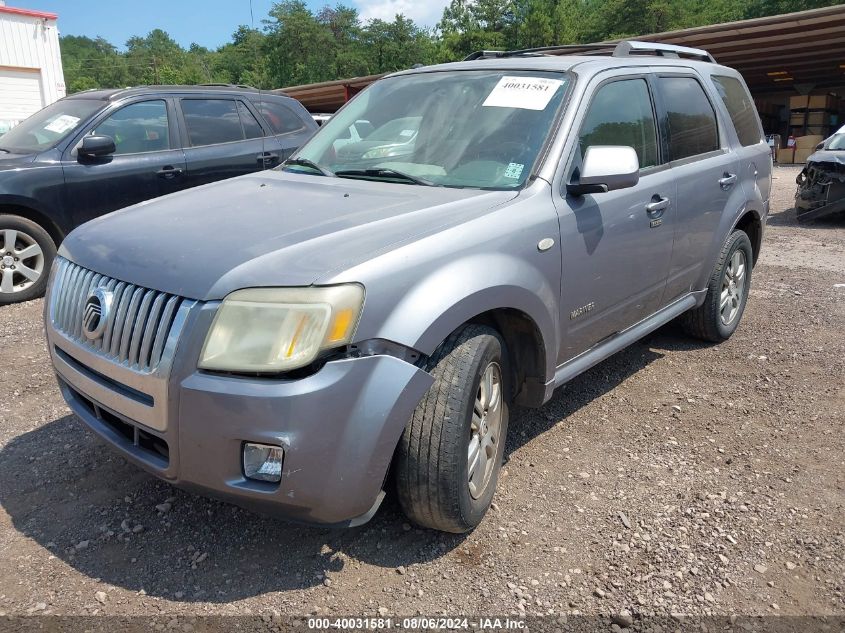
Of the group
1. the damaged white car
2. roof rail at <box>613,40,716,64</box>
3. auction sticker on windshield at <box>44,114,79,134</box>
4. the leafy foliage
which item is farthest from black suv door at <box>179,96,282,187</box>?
the leafy foliage

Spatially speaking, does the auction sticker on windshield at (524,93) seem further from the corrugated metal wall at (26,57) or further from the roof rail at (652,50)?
the corrugated metal wall at (26,57)

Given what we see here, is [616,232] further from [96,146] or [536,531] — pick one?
[96,146]

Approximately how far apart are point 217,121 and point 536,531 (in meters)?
5.74

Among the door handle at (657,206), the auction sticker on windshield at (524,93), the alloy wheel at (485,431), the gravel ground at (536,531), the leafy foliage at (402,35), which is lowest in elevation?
the gravel ground at (536,531)

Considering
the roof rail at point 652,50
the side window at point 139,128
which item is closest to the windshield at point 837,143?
the roof rail at point 652,50

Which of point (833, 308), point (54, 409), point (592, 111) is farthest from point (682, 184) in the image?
point (54, 409)

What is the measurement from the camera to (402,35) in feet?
199

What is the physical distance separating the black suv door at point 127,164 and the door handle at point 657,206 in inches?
182

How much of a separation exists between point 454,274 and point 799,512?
1.86 m

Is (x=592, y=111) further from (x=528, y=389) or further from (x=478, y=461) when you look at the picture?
(x=478, y=461)

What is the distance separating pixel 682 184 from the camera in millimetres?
3988

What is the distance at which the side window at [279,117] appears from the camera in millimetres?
7547

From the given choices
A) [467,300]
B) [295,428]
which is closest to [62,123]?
[467,300]

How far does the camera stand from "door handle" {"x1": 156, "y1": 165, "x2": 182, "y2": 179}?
21.5ft
